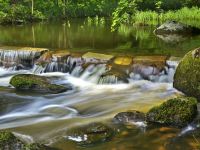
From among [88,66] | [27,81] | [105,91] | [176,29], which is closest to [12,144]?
[105,91]

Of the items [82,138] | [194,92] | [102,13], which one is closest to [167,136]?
[82,138]

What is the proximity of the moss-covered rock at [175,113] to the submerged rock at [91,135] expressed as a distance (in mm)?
1043

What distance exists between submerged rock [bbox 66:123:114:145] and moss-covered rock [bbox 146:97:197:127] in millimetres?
1043

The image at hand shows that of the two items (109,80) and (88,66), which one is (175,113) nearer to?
(109,80)

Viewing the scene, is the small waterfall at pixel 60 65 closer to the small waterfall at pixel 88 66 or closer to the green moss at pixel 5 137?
the small waterfall at pixel 88 66

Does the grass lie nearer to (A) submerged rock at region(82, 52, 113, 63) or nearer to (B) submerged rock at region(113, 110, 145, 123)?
(A) submerged rock at region(82, 52, 113, 63)

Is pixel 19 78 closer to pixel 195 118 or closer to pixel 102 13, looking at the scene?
pixel 195 118

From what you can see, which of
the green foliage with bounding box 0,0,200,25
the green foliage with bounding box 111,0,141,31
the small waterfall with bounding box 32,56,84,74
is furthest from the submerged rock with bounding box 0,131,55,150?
the green foliage with bounding box 0,0,200,25

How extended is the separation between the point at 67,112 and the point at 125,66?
3.19m

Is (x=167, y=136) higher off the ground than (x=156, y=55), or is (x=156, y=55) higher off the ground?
(x=156, y=55)

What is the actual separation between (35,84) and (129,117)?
3867mm

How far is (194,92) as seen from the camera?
30.9 feet

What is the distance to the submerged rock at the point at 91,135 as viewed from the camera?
6828 mm

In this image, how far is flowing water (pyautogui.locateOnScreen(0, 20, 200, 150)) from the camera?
7117 millimetres
